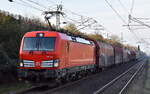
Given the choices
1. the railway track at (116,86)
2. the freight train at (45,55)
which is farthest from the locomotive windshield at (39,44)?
the railway track at (116,86)

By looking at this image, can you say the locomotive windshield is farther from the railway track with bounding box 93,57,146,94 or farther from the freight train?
the railway track with bounding box 93,57,146,94

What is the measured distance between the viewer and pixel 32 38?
49.0ft

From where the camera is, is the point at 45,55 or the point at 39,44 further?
the point at 39,44

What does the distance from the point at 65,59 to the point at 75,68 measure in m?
2.66

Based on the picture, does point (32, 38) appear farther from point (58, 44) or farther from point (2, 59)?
point (2, 59)

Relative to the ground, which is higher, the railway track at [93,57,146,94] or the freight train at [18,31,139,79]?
the freight train at [18,31,139,79]

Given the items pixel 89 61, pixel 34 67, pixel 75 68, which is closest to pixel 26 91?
pixel 34 67

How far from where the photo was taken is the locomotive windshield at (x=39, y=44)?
14.5m

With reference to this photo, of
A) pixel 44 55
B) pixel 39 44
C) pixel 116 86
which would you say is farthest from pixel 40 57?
pixel 116 86

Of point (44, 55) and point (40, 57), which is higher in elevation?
point (44, 55)

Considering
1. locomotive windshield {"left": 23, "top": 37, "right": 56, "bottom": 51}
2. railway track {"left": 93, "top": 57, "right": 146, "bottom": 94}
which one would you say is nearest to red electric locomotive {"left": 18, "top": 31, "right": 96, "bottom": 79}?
locomotive windshield {"left": 23, "top": 37, "right": 56, "bottom": 51}

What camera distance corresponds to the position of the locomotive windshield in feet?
47.7

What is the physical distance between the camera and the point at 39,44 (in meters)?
14.7

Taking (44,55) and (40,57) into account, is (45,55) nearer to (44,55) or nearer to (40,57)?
(44,55)
